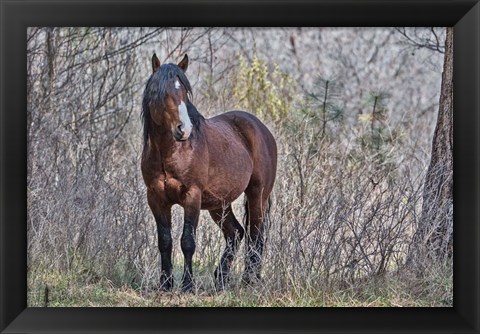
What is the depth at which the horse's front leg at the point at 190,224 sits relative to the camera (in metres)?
7.12

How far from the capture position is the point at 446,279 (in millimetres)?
7562

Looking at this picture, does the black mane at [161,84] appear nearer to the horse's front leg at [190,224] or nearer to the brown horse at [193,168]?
the brown horse at [193,168]

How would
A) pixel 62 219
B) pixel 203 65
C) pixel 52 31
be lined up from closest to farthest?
pixel 62 219 < pixel 52 31 < pixel 203 65

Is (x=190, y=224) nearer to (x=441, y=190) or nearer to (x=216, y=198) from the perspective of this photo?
(x=216, y=198)

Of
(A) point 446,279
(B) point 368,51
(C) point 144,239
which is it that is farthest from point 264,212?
(B) point 368,51

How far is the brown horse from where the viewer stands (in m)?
6.93

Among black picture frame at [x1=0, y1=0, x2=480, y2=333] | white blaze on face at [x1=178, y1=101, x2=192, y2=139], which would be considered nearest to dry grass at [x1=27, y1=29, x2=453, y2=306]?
black picture frame at [x1=0, y1=0, x2=480, y2=333]

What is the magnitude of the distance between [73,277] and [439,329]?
3051 millimetres

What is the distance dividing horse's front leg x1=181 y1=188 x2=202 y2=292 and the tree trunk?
5.95ft
